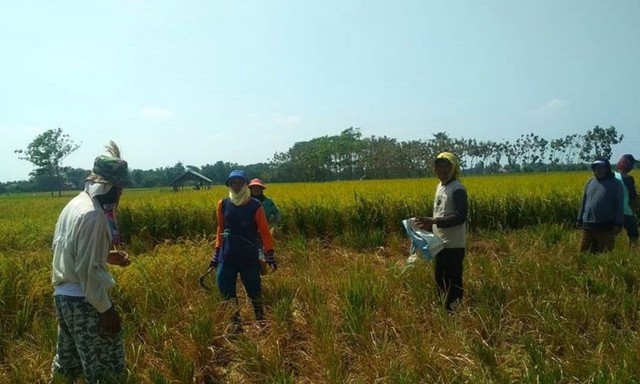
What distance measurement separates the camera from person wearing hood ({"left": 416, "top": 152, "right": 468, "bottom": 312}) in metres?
4.00

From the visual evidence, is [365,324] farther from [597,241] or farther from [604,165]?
[604,165]

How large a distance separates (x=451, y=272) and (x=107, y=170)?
300 cm

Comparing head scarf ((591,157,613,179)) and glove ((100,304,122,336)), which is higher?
head scarf ((591,157,613,179))

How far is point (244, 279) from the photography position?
4273mm

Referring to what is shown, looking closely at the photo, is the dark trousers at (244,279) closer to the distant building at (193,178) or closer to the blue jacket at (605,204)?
the blue jacket at (605,204)

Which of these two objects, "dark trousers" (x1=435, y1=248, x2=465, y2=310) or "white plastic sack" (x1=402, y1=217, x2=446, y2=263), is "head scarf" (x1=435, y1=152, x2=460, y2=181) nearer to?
"white plastic sack" (x1=402, y1=217, x2=446, y2=263)

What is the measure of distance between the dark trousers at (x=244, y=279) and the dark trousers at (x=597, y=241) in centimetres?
403

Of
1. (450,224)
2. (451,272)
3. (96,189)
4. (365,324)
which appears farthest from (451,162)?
(96,189)

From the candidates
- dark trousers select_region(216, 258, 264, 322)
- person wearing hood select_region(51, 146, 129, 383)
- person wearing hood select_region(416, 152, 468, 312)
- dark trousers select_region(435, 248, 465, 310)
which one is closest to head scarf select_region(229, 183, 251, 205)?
dark trousers select_region(216, 258, 264, 322)

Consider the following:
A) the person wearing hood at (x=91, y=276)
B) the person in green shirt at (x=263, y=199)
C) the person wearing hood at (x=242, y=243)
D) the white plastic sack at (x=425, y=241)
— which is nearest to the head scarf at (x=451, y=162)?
the white plastic sack at (x=425, y=241)

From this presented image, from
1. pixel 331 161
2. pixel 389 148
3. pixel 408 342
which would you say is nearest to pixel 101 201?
pixel 408 342

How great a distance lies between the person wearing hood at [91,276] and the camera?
2.54 metres

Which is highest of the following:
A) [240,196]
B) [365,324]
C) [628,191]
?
[240,196]

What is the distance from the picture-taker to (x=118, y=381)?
2721mm
